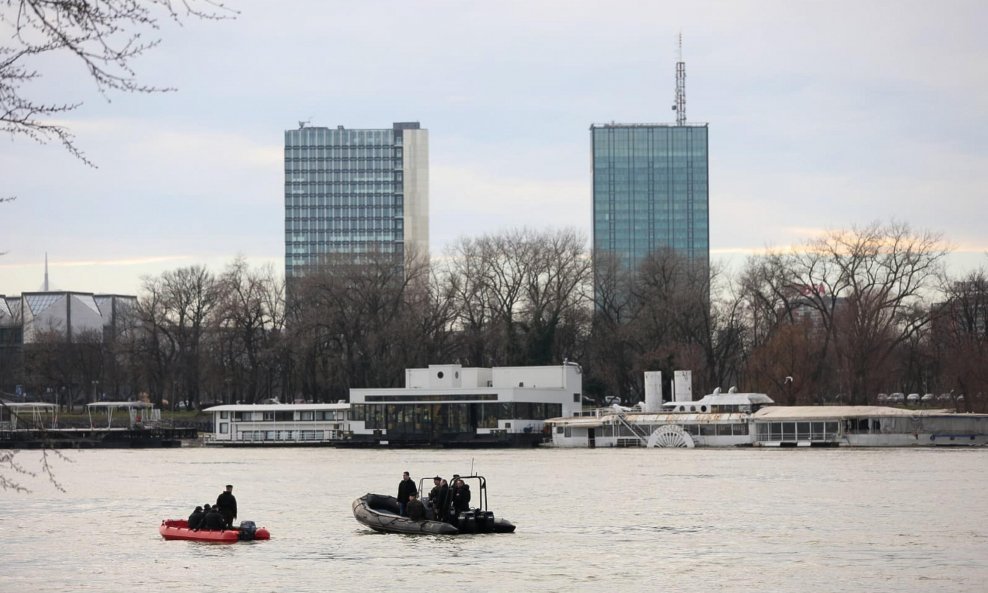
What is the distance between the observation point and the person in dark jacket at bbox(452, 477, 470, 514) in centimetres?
5078

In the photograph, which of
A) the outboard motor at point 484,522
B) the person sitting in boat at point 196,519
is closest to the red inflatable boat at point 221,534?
the person sitting in boat at point 196,519

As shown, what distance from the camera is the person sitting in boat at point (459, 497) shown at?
5078 cm

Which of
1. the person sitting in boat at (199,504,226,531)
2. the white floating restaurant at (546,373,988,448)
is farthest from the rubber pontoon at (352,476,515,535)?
the white floating restaurant at (546,373,988,448)

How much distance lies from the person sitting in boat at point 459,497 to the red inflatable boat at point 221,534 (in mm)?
6575

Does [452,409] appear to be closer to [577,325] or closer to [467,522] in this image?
[577,325]

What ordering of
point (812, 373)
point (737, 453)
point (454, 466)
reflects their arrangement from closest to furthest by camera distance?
point (454, 466)
point (737, 453)
point (812, 373)

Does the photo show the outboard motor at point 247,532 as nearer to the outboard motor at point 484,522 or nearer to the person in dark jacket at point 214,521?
the person in dark jacket at point 214,521

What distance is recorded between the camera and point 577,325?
5866 inches

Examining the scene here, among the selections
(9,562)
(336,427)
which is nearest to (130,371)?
(336,427)

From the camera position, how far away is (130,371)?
16438 cm

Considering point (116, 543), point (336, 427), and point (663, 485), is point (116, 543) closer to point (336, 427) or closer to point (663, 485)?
point (663, 485)

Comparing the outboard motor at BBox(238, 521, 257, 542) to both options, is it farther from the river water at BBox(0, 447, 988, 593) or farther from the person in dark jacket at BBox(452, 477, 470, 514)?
the person in dark jacket at BBox(452, 477, 470, 514)

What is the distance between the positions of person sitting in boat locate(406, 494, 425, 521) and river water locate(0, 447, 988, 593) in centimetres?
84

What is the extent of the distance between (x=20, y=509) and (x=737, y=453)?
62.0m
